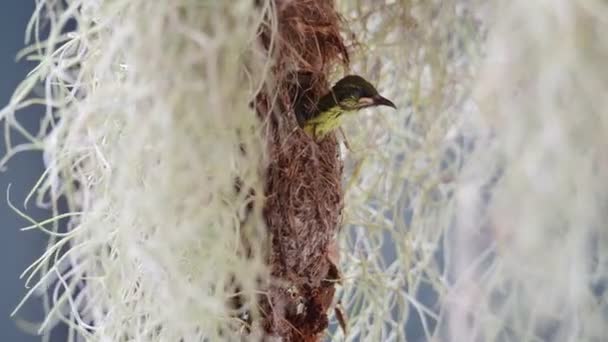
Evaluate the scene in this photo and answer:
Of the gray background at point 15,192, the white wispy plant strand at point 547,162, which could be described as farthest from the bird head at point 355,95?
the gray background at point 15,192

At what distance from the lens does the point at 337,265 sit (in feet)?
2.39

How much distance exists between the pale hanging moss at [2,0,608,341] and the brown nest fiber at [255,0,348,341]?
47 mm

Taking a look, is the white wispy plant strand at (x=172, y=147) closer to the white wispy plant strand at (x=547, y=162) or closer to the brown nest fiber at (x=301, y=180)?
the brown nest fiber at (x=301, y=180)

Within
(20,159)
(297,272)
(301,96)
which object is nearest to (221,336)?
(297,272)

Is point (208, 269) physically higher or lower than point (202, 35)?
lower

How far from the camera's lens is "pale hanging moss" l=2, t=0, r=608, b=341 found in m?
0.41

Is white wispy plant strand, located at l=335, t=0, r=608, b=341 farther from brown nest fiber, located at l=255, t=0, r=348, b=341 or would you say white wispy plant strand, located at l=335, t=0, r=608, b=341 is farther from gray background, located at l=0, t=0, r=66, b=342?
gray background, located at l=0, t=0, r=66, b=342

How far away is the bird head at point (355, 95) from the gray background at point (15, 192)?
49 cm

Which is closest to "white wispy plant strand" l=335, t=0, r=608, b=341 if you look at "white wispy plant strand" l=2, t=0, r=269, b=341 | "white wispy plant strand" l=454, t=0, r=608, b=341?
"white wispy plant strand" l=454, t=0, r=608, b=341

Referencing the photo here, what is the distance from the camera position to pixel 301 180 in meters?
0.66

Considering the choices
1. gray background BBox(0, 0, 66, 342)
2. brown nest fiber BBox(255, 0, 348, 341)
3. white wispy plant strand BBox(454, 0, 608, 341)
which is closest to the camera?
white wispy plant strand BBox(454, 0, 608, 341)

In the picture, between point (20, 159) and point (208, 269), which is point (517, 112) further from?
point (20, 159)

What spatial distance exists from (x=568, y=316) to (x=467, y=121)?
154 millimetres

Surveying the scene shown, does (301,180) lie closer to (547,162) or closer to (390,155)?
(390,155)
